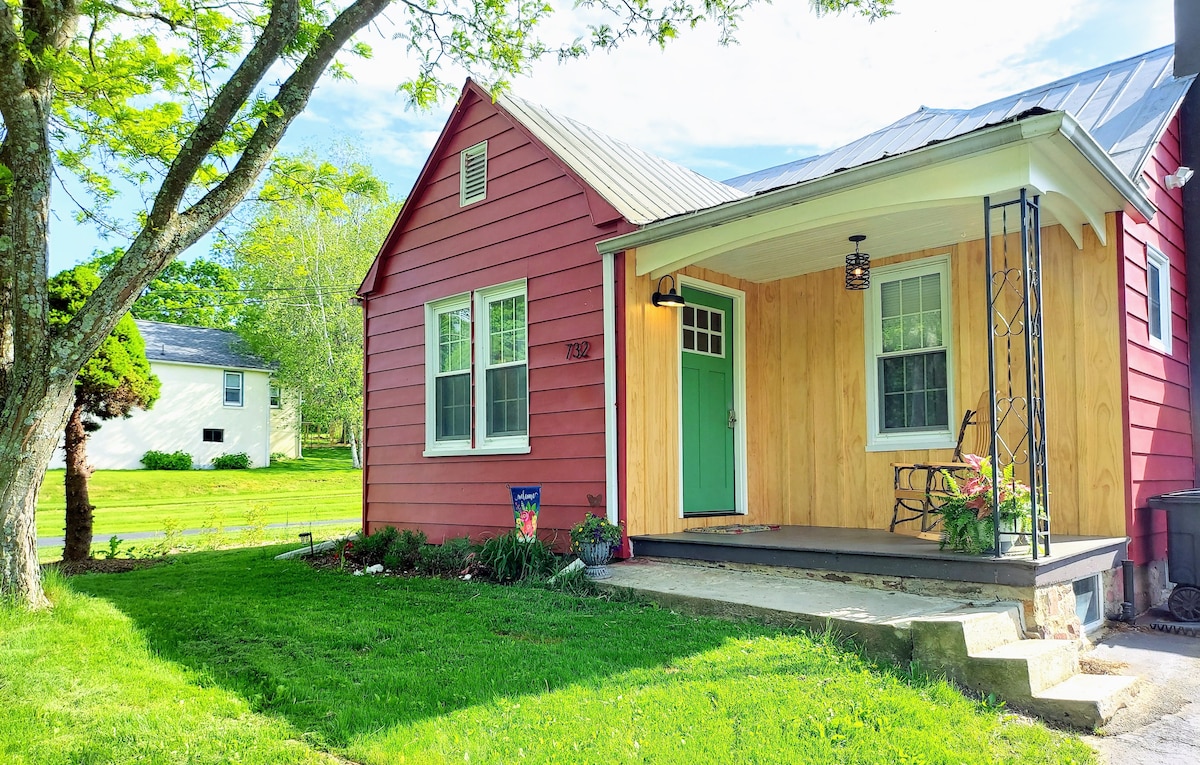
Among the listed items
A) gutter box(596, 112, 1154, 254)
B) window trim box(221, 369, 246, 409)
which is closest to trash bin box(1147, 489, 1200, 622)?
gutter box(596, 112, 1154, 254)

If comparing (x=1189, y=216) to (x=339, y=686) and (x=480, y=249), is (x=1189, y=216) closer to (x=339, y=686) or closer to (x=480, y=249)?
(x=480, y=249)

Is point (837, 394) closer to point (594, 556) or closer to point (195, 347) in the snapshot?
point (594, 556)

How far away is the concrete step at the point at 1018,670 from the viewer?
3.45 m

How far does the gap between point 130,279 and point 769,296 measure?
4949 millimetres

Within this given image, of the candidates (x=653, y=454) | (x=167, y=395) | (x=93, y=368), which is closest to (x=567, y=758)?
(x=653, y=454)

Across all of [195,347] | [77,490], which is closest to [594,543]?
[77,490]

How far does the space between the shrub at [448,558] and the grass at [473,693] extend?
155cm

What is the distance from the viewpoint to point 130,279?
493 cm

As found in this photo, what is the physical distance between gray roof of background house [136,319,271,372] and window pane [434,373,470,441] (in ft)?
59.4

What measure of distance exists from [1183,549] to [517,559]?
4.54m

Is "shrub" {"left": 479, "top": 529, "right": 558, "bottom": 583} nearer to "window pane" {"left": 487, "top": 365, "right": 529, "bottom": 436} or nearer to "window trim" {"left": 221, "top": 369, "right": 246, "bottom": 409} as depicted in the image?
"window pane" {"left": 487, "top": 365, "right": 529, "bottom": 436}

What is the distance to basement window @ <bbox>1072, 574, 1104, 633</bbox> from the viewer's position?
15.9 feet

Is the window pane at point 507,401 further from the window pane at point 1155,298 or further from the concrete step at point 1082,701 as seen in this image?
the window pane at point 1155,298

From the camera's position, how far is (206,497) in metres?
18.0
